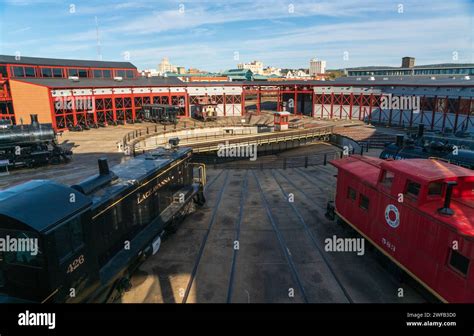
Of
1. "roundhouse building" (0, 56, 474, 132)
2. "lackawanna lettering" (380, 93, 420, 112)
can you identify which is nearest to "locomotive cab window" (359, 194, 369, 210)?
"roundhouse building" (0, 56, 474, 132)

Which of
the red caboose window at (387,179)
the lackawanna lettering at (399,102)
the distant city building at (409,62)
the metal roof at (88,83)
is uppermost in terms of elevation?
the distant city building at (409,62)

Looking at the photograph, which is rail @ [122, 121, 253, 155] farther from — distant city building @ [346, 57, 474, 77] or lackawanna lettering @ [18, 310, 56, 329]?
distant city building @ [346, 57, 474, 77]

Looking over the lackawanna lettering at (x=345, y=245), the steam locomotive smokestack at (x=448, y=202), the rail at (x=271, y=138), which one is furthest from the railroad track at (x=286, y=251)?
the rail at (x=271, y=138)

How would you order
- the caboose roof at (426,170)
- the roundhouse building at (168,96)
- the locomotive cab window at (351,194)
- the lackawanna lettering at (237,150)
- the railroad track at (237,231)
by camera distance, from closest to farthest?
the caboose roof at (426,170) < the railroad track at (237,231) < the locomotive cab window at (351,194) < the lackawanna lettering at (237,150) < the roundhouse building at (168,96)

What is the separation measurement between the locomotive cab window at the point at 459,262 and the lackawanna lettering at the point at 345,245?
13.4 ft

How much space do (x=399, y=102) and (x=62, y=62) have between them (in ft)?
190

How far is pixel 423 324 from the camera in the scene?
15.9 feet

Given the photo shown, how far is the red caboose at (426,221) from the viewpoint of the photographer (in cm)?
763

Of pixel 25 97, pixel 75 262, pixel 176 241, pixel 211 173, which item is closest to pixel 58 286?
pixel 75 262

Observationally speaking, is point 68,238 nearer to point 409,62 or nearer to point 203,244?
point 203,244

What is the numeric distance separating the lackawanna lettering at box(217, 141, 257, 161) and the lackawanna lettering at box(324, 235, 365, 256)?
25.0 meters

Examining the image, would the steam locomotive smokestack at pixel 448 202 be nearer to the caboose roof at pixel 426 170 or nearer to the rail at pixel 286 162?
the caboose roof at pixel 426 170

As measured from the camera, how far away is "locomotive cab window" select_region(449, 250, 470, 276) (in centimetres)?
745

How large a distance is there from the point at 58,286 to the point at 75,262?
65cm
